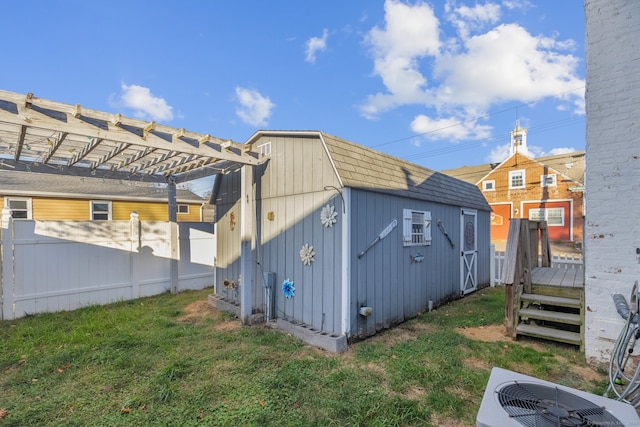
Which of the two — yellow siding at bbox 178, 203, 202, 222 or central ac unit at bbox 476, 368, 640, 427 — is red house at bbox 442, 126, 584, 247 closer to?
yellow siding at bbox 178, 203, 202, 222

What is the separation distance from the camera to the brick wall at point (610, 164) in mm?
3279

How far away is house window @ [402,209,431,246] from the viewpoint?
5152mm

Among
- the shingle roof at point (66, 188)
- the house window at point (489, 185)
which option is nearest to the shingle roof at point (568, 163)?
the house window at point (489, 185)

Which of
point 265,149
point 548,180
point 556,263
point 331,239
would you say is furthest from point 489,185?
point 331,239

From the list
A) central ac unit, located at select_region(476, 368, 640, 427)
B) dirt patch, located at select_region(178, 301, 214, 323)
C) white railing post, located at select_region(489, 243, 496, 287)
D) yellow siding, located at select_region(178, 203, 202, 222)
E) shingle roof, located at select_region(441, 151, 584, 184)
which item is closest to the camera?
central ac unit, located at select_region(476, 368, 640, 427)

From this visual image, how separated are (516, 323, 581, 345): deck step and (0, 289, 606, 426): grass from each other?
0.13 meters

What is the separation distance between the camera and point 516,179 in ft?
68.5

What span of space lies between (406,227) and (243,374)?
341 cm

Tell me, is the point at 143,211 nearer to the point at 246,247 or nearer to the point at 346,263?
the point at 246,247

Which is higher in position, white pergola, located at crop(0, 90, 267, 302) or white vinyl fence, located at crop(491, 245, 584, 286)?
white pergola, located at crop(0, 90, 267, 302)

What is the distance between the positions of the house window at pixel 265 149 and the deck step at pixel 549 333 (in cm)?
477

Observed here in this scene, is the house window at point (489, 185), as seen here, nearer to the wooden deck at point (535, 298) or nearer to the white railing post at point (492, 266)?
the white railing post at point (492, 266)

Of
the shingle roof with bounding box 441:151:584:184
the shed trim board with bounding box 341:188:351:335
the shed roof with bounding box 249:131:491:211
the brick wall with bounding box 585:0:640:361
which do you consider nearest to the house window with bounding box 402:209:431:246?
the shed roof with bounding box 249:131:491:211

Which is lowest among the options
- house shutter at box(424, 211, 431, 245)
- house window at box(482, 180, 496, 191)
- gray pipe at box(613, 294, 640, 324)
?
gray pipe at box(613, 294, 640, 324)
